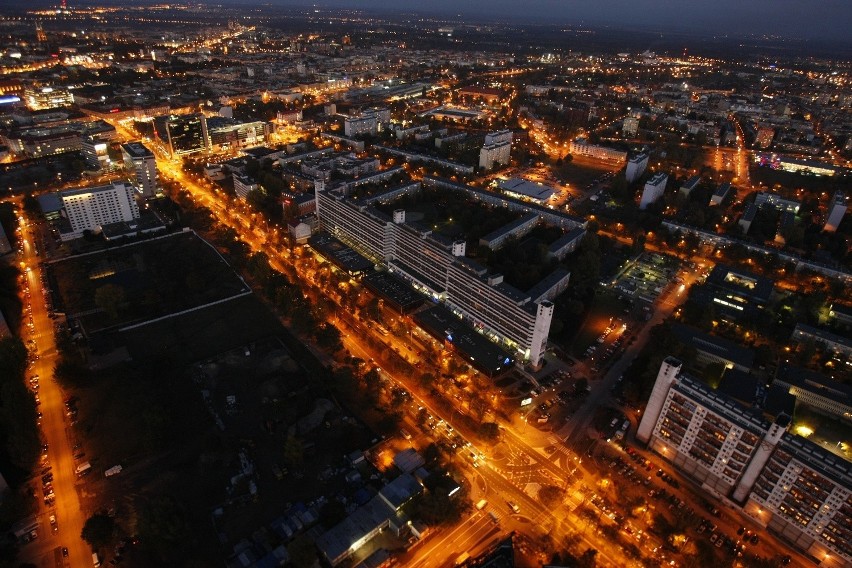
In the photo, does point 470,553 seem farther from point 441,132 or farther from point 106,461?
point 441,132

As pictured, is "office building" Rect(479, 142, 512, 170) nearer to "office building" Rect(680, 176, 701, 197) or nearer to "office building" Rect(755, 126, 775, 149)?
"office building" Rect(680, 176, 701, 197)

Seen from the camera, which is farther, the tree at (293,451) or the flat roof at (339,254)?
the flat roof at (339,254)

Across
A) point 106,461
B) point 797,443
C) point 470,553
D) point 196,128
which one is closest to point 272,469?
point 106,461

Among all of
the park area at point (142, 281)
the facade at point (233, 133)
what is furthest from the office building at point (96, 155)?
the park area at point (142, 281)

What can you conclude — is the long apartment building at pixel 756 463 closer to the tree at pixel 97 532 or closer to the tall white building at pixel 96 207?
the tree at pixel 97 532

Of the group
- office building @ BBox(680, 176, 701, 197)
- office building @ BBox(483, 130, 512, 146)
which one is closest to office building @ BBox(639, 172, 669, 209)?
office building @ BBox(680, 176, 701, 197)
